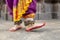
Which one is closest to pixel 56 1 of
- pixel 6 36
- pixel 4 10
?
pixel 4 10

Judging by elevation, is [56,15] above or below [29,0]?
below

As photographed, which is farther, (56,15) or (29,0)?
(56,15)

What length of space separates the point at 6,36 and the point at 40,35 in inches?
15.5

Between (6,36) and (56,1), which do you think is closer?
(6,36)

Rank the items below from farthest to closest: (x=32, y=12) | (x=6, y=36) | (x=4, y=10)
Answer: (x=4, y=10)
(x=32, y=12)
(x=6, y=36)

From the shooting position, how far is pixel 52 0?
4.34m

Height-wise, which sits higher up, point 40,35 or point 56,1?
point 56,1

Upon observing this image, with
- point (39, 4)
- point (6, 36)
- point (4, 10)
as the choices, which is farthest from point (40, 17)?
point (6, 36)

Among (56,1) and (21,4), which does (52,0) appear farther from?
(21,4)

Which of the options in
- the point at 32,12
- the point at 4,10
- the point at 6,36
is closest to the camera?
the point at 6,36

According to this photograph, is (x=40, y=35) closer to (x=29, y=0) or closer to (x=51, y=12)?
(x=29, y=0)

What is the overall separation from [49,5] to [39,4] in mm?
236

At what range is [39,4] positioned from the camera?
13.7 feet

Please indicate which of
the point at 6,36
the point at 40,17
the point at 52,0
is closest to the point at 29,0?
the point at 6,36
